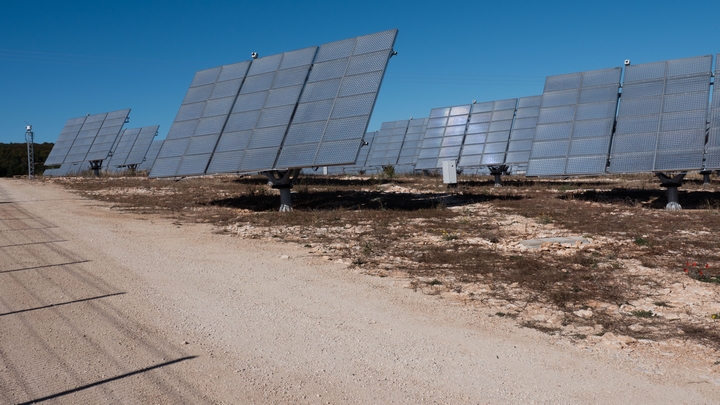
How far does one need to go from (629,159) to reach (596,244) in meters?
6.97

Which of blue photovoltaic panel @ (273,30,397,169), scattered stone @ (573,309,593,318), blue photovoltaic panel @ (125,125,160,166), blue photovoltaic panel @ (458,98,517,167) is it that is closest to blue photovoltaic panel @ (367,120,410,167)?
blue photovoltaic panel @ (458,98,517,167)

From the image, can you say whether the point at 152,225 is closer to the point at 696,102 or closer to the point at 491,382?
the point at 491,382

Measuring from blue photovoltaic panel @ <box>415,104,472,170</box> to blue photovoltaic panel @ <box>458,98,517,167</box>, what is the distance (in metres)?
0.43

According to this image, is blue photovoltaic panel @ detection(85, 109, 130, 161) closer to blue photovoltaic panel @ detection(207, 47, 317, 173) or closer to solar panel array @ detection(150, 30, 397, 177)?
solar panel array @ detection(150, 30, 397, 177)

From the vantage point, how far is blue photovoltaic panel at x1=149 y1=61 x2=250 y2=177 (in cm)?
1695

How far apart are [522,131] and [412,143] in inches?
627

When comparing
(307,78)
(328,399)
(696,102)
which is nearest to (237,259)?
(328,399)

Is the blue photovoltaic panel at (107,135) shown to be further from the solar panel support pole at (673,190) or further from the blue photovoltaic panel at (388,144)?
the solar panel support pole at (673,190)

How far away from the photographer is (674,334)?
5852 millimetres

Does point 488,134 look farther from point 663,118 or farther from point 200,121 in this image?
point 200,121

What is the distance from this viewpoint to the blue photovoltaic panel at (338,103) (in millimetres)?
14375

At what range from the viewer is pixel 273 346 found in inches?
227

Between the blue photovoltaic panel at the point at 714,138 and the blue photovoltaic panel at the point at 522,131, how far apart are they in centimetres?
940

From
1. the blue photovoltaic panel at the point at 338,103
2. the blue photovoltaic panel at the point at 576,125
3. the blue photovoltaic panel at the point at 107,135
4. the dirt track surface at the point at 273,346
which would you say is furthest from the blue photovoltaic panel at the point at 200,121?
the blue photovoltaic panel at the point at 107,135
